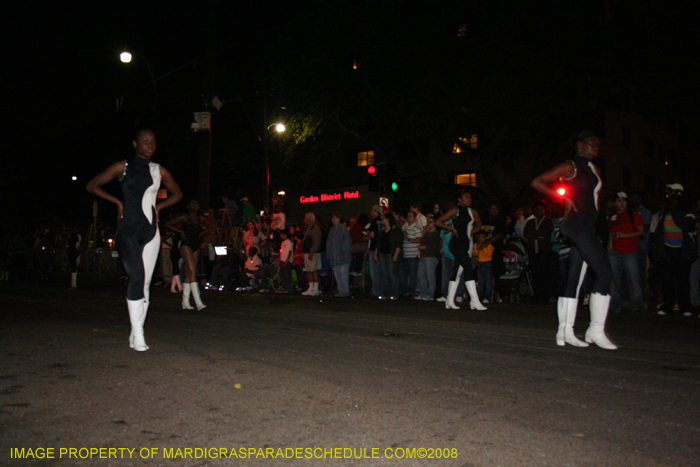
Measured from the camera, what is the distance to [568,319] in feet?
20.4

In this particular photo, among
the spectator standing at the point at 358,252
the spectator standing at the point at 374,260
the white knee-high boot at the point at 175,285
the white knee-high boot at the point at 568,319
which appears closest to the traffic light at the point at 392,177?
the spectator standing at the point at 358,252

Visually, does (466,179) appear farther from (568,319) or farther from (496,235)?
(568,319)

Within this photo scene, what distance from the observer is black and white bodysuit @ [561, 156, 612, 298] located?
5.97 metres

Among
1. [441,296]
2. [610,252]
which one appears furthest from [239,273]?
[610,252]

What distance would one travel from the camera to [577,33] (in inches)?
818

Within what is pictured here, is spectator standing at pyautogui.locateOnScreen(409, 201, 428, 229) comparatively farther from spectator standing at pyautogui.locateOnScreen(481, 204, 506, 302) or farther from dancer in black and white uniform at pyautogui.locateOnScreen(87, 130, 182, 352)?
dancer in black and white uniform at pyautogui.locateOnScreen(87, 130, 182, 352)

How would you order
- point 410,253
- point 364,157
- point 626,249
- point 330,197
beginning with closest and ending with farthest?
1. point 626,249
2. point 410,253
3. point 330,197
4. point 364,157

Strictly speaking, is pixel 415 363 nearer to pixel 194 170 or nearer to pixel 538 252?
pixel 538 252

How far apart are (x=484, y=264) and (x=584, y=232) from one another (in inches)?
247

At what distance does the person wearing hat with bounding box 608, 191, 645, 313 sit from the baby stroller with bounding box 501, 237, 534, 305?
6.05ft

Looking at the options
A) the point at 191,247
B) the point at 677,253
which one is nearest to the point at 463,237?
the point at 677,253

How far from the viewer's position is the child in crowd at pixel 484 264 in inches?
478

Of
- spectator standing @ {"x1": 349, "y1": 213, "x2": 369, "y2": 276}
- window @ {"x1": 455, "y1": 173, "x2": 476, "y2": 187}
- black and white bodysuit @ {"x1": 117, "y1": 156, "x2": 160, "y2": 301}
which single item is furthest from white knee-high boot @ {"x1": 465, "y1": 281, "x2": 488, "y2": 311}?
window @ {"x1": 455, "y1": 173, "x2": 476, "y2": 187}

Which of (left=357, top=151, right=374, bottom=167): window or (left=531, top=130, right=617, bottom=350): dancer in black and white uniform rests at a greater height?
(left=357, top=151, right=374, bottom=167): window
